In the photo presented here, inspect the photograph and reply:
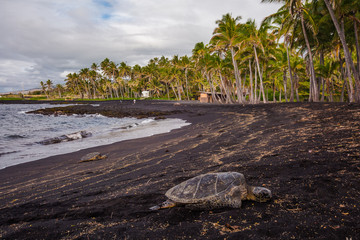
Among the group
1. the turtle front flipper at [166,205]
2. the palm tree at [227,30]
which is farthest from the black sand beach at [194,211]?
the palm tree at [227,30]

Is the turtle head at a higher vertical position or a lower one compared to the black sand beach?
higher

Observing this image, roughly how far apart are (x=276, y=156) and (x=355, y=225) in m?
3.03

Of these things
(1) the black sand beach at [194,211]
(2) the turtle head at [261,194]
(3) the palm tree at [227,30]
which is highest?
(3) the palm tree at [227,30]

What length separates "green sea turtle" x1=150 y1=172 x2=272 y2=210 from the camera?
3066 millimetres

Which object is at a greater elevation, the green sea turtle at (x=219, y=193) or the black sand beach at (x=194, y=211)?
the green sea turtle at (x=219, y=193)

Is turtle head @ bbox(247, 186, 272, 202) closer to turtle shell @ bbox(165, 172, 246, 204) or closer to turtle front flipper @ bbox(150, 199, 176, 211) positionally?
turtle shell @ bbox(165, 172, 246, 204)

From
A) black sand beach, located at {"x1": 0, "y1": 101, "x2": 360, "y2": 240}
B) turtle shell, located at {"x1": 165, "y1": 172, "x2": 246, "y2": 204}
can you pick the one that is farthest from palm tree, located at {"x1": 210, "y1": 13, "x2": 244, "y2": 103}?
turtle shell, located at {"x1": 165, "y1": 172, "x2": 246, "y2": 204}

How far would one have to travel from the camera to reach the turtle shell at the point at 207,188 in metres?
3.09

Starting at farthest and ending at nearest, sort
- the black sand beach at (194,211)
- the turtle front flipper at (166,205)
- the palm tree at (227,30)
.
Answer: the palm tree at (227,30)
the turtle front flipper at (166,205)
the black sand beach at (194,211)

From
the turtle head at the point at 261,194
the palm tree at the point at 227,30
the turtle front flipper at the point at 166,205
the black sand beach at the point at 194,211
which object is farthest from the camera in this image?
the palm tree at the point at 227,30

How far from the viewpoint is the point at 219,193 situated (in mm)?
3086

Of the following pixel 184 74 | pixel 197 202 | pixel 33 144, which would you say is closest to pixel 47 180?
pixel 197 202

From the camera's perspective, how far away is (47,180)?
5.94 metres

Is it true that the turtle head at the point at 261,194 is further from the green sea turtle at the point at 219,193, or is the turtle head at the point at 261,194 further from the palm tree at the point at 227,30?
the palm tree at the point at 227,30
